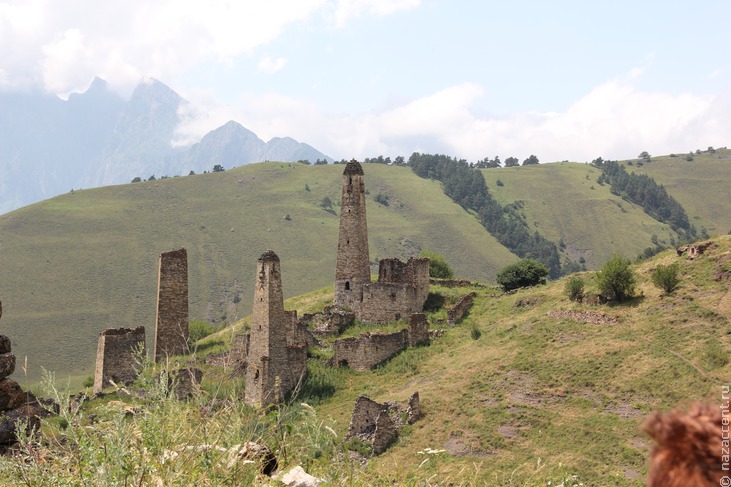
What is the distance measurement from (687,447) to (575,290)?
3526cm

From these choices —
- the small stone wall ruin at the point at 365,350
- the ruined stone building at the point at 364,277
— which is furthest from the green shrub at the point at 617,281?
the ruined stone building at the point at 364,277

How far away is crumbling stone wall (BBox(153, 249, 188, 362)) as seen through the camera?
118 feet

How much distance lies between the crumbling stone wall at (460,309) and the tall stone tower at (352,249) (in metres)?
5.01

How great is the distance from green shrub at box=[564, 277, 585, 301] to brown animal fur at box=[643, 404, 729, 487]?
3475 cm

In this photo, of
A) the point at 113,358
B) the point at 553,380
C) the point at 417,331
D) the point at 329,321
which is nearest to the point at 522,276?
the point at 417,331

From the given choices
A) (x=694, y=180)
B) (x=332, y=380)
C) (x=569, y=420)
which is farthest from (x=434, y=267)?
(x=694, y=180)

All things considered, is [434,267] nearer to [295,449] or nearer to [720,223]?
[295,449]

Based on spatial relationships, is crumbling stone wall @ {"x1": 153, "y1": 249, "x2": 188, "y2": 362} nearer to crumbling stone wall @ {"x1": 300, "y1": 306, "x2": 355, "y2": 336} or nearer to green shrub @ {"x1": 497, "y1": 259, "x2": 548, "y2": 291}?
crumbling stone wall @ {"x1": 300, "y1": 306, "x2": 355, "y2": 336}

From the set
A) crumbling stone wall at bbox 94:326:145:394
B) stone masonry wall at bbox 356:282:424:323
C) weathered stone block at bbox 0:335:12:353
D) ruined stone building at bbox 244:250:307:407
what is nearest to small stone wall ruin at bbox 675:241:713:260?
stone masonry wall at bbox 356:282:424:323

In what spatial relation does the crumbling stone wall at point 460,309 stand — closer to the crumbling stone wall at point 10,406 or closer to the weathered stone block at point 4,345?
the weathered stone block at point 4,345

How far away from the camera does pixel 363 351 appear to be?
3803cm

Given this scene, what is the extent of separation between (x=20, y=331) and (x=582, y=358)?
87.2m

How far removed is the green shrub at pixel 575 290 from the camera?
37716mm

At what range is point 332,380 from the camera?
3631 centimetres
